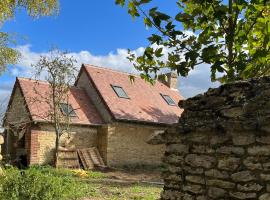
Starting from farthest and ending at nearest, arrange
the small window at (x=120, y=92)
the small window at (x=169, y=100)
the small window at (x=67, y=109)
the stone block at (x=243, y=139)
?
the small window at (x=169, y=100)
the small window at (x=120, y=92)
the small window at (x=67, y=109)
the stone block at (x=243, y=139)

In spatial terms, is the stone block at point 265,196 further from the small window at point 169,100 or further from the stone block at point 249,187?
the small window at point 169,100

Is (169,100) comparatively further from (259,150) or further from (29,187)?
(259,150)

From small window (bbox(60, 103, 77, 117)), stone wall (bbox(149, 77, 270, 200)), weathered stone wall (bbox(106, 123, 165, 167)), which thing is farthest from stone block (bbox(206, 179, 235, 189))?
small window (bbox(60, 103, 77, 117))

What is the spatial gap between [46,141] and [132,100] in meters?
6.02

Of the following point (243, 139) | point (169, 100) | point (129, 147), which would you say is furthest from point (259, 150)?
point (169, 100)

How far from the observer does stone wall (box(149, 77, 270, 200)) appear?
4637mm

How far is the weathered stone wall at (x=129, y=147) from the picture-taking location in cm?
2184

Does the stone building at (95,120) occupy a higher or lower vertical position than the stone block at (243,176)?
higher

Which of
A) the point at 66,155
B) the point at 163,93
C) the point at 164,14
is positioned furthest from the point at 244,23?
the point at 163,93

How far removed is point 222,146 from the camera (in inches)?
198

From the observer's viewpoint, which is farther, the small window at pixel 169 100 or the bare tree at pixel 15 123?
the small window at pixel 169 100

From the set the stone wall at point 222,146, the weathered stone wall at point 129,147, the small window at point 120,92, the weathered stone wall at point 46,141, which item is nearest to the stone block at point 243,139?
the stone wall at point 222,146

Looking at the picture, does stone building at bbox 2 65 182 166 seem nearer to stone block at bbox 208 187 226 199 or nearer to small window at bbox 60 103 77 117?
small window at bbox 60 103 77 117

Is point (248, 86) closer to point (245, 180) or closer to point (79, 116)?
point (245, 180)
